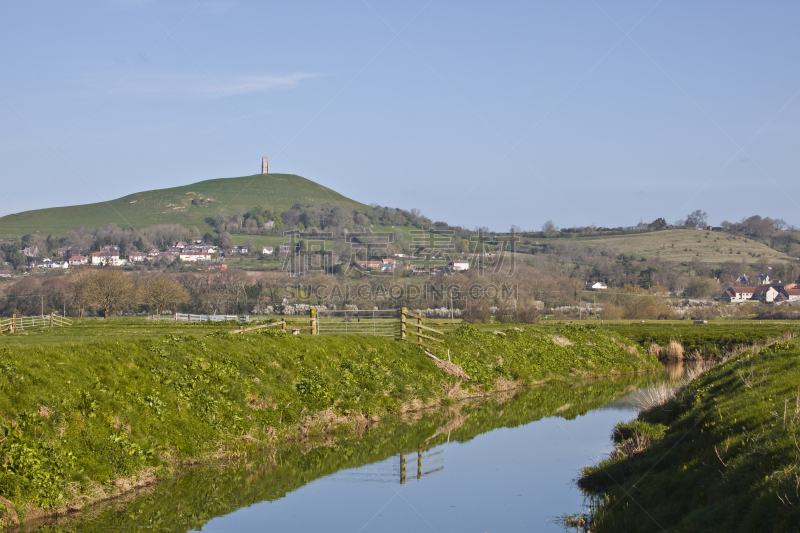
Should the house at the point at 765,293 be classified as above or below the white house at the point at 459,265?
below

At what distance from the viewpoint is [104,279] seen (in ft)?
339

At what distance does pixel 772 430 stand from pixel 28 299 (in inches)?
4506

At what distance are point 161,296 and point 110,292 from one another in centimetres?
681

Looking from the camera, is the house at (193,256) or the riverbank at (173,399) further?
the house at (193,256)

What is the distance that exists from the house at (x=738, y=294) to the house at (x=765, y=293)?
0.84m

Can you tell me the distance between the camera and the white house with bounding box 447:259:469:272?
13888cm

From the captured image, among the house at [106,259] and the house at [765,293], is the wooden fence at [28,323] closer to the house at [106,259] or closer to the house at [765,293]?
the house at [106,259]

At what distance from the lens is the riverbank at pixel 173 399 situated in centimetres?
1441

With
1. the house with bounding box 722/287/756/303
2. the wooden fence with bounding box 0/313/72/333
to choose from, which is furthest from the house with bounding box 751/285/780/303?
the wooden fence with bounding box 0/313/72/333

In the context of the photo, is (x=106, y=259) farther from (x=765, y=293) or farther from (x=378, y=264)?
(x=765, y=293)

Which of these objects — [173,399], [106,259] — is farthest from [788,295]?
[173,399]

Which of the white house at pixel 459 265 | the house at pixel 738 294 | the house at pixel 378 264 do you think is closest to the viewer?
the white house at pixel 459 265

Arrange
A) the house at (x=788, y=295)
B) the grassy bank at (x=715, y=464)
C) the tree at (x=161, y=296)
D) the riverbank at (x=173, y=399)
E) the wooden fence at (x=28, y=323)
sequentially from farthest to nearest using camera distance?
1. the house at (x=788, y=295)
2. the tree at (x=161, y=296)
3. the wooden fence at (x=28, y=323)
4. the riverbank at (x=173, y=399)
5. the grassy bank at (x=715, y=464)

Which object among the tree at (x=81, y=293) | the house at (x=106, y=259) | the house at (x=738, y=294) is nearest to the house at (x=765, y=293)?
the house at (x=738, y=294)
